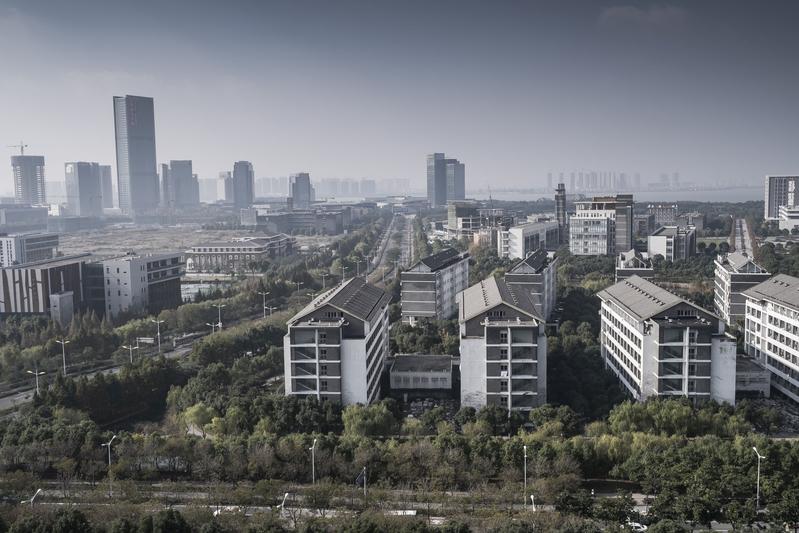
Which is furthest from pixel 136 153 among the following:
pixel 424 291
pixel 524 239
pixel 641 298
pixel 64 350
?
pixel 641 298

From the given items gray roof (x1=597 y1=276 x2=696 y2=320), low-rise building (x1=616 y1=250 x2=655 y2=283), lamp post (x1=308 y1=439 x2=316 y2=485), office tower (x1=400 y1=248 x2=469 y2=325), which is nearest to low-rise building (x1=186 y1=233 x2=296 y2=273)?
office tower (x1=400 y1=248 x2=469 y2=325)

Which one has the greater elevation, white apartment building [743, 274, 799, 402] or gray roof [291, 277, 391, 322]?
gray roof [291, 277, 391, 322]

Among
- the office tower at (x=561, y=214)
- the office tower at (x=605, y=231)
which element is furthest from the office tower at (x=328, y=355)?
the office tower at (x=561, y=214)

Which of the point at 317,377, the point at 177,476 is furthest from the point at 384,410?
the point at 177,476

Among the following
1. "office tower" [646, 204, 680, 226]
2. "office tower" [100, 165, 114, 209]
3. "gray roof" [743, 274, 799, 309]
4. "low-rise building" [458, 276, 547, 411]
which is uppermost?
"office tower" [100, 165, 114, 209]

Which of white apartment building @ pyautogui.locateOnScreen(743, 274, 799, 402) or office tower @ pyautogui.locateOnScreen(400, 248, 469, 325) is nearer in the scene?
white apartment building @ pyautogui.locateOnScreen(743, 274, 799, 402)

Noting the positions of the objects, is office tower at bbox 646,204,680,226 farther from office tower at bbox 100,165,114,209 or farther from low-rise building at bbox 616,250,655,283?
office tower at bbox 100,165,114,209

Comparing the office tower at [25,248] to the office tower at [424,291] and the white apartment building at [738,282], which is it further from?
the white apartment building at [738,282]

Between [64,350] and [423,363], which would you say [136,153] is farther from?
[423,363]
